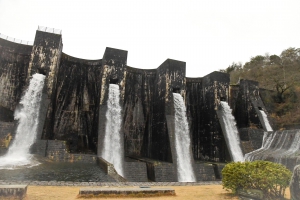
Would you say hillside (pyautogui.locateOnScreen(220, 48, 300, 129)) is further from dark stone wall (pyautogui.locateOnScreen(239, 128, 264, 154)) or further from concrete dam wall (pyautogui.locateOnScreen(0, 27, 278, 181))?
dark stone wall (pyautogui.locateOnScreen(239, 128, 264, 154))

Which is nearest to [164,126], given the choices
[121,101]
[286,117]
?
[121,101]

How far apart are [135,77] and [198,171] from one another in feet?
24.6

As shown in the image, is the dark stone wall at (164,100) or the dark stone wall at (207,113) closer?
the dark stone wall at (164,100)

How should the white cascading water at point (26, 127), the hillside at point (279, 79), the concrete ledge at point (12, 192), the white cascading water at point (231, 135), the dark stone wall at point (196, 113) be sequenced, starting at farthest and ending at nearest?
the hillside at point (279, 79), the dark stone wall at point (196, 113), the white cascading water at point (231, 135), the white cascading water at point (26, 127), the concrete ledge at point (12, 192)

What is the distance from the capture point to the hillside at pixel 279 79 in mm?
20562

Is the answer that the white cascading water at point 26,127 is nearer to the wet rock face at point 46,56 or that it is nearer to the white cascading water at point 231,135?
the wet rock face at point 46,56

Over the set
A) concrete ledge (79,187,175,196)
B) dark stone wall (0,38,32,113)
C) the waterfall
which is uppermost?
dark stone wall (0,38,32,113)

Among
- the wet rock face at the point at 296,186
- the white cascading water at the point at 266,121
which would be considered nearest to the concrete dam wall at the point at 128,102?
the white cascading water at the point at 266,121

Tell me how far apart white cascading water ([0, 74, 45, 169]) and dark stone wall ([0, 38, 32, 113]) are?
1831 millimetres

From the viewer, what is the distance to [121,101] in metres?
13.4

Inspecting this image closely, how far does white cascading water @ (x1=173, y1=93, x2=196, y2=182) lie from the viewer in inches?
462

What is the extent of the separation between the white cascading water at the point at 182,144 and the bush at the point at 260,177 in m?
5.60

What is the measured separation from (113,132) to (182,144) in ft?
12.2

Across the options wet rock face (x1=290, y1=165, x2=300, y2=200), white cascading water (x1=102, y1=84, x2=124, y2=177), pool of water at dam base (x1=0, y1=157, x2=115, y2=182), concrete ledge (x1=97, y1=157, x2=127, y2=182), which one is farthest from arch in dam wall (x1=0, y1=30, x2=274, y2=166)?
wet rock face (x1=290, y1=165, x2=300, y2=200)
